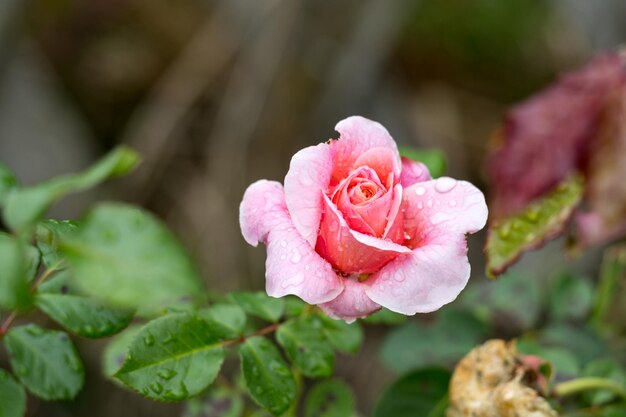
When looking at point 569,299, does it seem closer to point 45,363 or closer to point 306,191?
point 306,191

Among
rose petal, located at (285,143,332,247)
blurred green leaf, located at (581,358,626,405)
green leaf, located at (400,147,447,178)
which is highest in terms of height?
green leaf, located at (400,147,447,178)

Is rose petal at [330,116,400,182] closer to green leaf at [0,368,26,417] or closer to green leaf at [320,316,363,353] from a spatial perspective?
green leaf at [320,316,363,353]

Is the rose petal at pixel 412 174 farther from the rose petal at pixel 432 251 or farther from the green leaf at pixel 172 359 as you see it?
the green leaf at pixel 172 359

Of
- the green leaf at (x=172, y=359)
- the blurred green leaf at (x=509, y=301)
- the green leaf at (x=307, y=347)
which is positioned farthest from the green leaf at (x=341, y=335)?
the blurred green leaf at (x=509, y=301)

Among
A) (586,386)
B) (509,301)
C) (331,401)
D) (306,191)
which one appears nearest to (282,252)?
(306,191)

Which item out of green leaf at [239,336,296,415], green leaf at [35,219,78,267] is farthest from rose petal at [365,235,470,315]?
green leaf at [35,219,78,267]

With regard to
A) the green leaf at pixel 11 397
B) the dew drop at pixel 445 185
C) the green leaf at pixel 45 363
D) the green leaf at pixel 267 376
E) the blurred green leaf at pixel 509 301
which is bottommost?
the green leaf at pixel 11 397

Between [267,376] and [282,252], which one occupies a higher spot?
[282,252]
